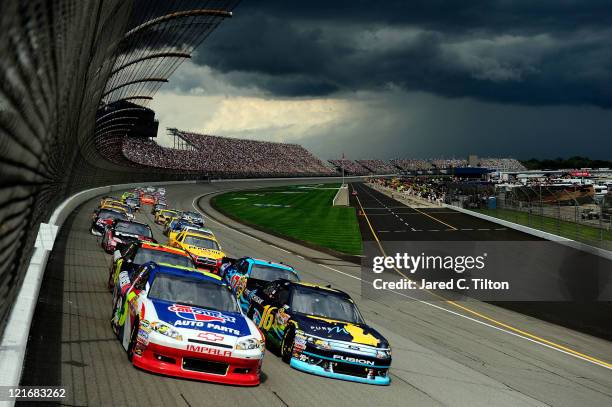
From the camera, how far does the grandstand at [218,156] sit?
11775cm

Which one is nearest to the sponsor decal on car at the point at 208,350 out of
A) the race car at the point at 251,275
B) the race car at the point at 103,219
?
the race car at the point at 251,275

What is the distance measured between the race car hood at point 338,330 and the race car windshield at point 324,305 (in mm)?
332

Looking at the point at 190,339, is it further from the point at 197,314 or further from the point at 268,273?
the point at 268,273

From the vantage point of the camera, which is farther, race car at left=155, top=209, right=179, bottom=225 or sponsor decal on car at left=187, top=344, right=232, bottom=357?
race car at left=155, top=209, right=179, bottom=225

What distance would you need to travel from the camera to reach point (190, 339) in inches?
321

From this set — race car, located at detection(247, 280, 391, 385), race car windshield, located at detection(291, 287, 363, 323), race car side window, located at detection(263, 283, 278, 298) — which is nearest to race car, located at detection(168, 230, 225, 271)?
race car side window, located at detection(263, 283, 278, 298)

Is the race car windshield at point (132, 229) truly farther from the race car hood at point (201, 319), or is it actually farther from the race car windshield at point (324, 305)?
the race car hood at point (201, 319)

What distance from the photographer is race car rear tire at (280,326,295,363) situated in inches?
393

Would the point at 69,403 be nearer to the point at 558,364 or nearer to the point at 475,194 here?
the point at 558,364

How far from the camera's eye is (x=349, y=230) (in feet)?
137

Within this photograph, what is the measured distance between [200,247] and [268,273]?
5.70m

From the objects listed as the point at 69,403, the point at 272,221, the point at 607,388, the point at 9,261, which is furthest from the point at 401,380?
the point at 272,221

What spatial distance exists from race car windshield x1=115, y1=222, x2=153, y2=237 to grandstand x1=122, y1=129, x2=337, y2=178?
8426cm

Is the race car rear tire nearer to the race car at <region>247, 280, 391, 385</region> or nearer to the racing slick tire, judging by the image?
the race car at <region>247, 280, 391, 385</region>
